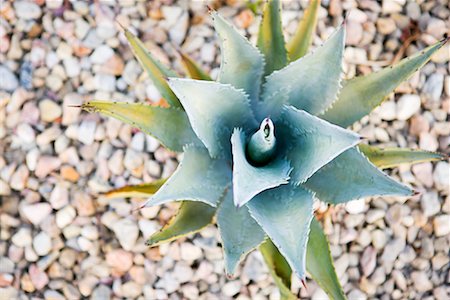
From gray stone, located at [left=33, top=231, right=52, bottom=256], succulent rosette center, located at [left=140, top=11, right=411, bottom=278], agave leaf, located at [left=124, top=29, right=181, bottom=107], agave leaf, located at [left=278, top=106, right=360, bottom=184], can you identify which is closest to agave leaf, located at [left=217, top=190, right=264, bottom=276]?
succulent rosette center, located at [left=140, top=11, right=411, bottom=278]

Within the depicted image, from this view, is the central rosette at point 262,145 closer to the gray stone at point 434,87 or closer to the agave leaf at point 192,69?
the agave leaf at point 192,69

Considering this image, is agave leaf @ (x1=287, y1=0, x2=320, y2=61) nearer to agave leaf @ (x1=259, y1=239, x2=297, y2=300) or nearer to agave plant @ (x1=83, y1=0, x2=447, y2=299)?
agave plant @ (x1=83, y1=0, x2=447, y2=299)

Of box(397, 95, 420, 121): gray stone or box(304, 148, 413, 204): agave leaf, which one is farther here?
box(397, 95, 420, 121): gray stone

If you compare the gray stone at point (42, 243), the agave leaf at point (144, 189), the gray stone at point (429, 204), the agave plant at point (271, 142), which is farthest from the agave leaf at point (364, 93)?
the gray stone at point (42, 243)

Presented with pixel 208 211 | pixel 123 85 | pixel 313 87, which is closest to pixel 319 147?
pixel 313 87

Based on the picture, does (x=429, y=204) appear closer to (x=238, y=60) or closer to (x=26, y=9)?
(x=238, y=60)

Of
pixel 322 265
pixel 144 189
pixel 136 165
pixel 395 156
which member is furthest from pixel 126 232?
pixel 395 156

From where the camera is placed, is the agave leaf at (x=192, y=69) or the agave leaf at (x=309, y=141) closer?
the agave leaf at (x=309, y=141)
